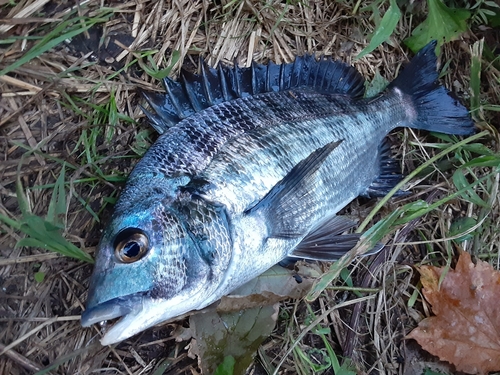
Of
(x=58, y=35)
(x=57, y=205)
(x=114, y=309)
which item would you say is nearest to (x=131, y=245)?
(x=114, y=309)

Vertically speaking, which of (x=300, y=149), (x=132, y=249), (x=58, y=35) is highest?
(x=58, y=35)

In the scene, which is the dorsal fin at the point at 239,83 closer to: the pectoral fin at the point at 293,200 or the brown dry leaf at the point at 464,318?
the pectoral fin at the point at 293,200

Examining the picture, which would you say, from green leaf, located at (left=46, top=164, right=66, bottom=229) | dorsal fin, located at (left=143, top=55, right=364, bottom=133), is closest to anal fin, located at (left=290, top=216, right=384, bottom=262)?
dorsal fin, located at (left=143, top=55, right=364, bottom=133)

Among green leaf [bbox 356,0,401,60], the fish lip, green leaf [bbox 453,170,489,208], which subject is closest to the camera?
the fish lip

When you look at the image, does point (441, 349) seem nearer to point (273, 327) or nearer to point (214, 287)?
point (273, 327)

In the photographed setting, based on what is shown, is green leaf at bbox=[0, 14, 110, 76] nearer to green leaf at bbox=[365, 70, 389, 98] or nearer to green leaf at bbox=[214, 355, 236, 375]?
green leaf at bbox=[365, 70, 389, 98]

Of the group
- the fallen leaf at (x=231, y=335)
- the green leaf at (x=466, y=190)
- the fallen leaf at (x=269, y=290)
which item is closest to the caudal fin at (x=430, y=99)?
the green leaf at (x=466, y=190)

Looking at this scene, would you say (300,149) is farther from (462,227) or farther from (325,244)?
(462,227)
